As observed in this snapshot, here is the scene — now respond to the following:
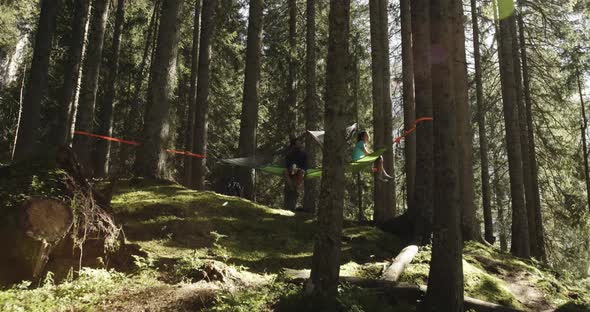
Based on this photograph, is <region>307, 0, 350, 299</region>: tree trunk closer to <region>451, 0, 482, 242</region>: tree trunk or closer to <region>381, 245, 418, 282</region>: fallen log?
<region>381, 245, 418, 282</region>: fallen log

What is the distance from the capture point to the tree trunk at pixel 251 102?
911 cm

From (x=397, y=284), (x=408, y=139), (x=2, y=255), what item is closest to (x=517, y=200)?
(x=408, y=139)

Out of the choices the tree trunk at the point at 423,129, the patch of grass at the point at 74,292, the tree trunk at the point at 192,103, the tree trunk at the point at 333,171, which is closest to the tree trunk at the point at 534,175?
the tree trunk at the point at 423,129

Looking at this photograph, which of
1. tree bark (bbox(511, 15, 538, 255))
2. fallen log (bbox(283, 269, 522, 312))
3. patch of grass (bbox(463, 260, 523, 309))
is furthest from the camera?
tree bark (bbox(511, 15, 538, 255))

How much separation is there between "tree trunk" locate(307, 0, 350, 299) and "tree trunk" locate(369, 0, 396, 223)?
6332mm

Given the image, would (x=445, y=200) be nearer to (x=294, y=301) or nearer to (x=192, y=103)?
(x=294, y=301)

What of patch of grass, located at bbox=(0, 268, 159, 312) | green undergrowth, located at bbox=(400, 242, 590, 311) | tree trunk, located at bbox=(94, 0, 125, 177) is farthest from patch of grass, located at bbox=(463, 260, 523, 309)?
tree trunk, located at bbox=(94, 0, 125, 177)

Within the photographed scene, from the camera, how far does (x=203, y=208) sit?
6.47 metres

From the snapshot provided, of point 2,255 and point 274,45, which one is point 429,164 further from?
point 274,45

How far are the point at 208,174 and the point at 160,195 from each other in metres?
10.1

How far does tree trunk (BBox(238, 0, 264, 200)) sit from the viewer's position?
29.9ft

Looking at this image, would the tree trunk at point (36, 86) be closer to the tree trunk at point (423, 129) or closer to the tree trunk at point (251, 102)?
the tree trunk at point (251, 102)

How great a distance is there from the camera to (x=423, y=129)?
21.6 feet

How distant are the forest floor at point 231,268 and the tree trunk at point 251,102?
5.86 ft
